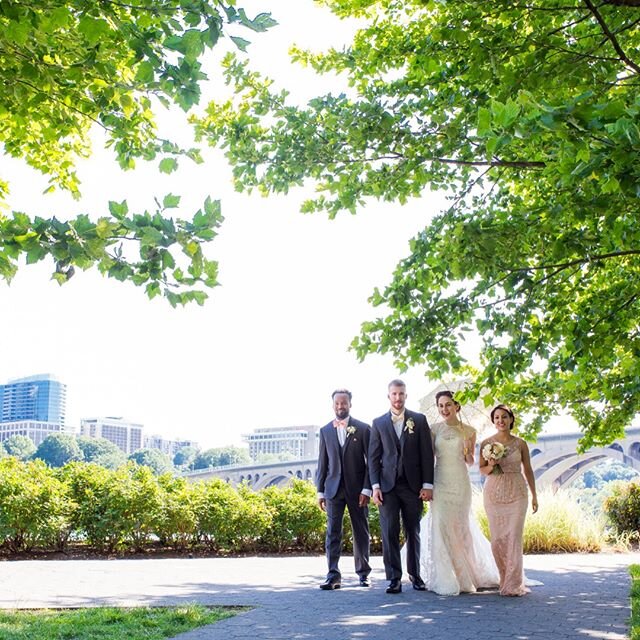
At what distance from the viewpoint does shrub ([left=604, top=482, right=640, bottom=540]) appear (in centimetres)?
1566

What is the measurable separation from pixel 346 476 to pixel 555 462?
43162 mm

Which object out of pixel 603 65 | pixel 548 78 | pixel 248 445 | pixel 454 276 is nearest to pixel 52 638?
pixel 454 276

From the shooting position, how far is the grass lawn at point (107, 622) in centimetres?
550

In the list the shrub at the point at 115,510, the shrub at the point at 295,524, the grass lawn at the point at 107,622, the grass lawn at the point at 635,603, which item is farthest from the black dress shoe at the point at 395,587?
the shrub at the point at 115,510

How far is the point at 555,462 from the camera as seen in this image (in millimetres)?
48625

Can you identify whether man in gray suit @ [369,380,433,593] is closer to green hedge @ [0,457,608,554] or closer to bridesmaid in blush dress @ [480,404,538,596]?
bridesmaid in blush dress @ [480,404,538,596]

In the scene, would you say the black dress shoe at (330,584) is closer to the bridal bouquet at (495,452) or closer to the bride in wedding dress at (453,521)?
the bride in wedding dress at (453,521)

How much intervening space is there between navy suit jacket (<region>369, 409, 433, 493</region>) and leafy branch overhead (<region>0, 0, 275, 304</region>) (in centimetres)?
392

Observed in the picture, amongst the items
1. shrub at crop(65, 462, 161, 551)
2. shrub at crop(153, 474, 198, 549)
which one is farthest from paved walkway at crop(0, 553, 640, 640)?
shrub at crop(153, 474, 198, 549)

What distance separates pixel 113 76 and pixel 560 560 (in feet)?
33.8

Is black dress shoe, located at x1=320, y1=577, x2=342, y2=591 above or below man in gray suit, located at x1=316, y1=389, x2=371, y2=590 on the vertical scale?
below

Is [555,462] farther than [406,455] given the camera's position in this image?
Yes

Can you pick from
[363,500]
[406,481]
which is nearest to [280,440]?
[363,500]

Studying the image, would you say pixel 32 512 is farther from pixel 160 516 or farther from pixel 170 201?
pixel 170 201
